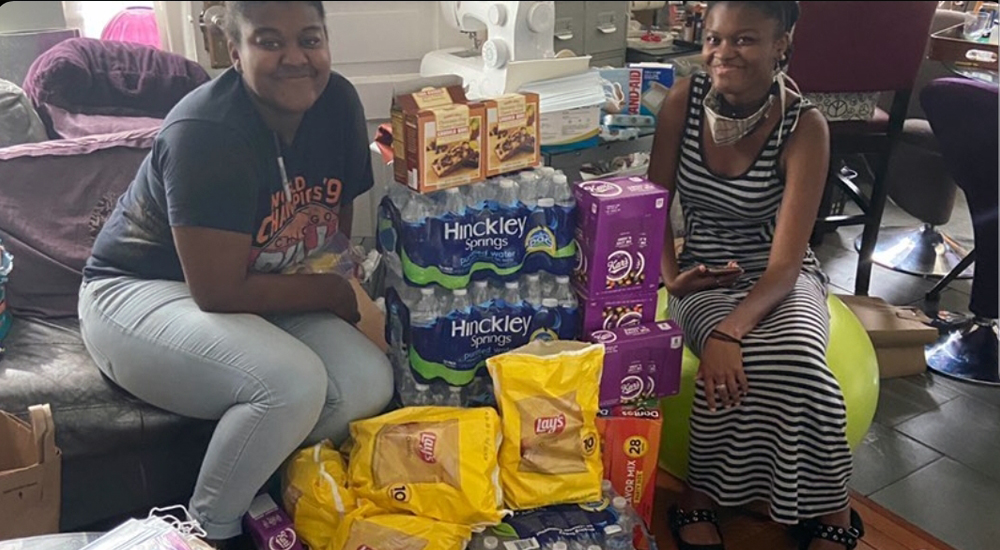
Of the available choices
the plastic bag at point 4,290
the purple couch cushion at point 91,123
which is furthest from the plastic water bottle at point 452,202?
the plastic bag at point 4,290

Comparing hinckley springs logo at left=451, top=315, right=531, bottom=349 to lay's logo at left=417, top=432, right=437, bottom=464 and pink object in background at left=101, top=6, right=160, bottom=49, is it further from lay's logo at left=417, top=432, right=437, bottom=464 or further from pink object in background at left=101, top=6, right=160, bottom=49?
pink object in background at left=101, top=6, right=160, bottom=49

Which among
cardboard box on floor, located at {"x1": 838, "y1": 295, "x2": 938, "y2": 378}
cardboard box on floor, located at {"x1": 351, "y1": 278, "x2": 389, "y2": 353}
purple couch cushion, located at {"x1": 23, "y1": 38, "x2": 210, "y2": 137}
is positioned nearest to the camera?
purple couch cushion, located at {"x1": 23, "y1": 38, "x2": 210, "y2": 137}

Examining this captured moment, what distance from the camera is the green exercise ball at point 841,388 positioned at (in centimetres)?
146

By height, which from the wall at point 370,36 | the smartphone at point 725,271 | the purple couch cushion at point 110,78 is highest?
the wall at point 370,36

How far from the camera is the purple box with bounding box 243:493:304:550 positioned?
4.08 feet

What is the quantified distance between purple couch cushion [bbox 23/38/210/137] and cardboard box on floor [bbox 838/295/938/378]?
1468mm

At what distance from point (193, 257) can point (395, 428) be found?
0.37 m

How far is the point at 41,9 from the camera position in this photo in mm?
1011

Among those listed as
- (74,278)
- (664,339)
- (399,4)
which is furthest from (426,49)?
(74,278)

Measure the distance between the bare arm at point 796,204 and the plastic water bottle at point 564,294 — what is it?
0.85ft

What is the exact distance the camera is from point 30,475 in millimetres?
1148

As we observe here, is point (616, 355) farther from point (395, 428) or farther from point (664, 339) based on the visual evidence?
point (395, 428)

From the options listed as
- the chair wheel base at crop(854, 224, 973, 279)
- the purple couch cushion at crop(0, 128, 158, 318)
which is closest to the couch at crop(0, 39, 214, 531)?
the purple couch cushion at crop(0, 128, 158, 318)

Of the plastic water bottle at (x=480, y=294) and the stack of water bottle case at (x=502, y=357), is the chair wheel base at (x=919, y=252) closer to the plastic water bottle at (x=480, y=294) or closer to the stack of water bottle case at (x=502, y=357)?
the stack of water bottle case at (x=502, y=357)
